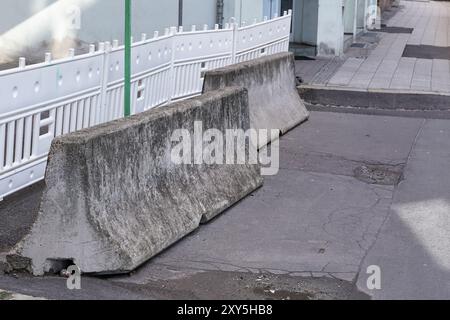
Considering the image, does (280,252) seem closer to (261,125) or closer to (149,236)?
(149,236)

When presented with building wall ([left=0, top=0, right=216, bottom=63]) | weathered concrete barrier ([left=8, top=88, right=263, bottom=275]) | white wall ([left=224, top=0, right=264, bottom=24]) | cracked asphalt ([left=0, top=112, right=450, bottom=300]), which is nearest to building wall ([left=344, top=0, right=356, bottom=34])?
white wall ([left=224, top=0, right=264, bottom=24])

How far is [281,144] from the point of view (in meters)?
11.4

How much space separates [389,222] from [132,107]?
361cm

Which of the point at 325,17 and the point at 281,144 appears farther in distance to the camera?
the point at 325,17

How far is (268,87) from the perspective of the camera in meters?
11.9

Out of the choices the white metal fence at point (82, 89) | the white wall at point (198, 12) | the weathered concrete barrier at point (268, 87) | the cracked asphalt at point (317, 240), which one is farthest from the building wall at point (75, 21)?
the cracked asphalt at point (317, 240)

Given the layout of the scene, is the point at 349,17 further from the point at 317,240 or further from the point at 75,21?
the point at 317,240

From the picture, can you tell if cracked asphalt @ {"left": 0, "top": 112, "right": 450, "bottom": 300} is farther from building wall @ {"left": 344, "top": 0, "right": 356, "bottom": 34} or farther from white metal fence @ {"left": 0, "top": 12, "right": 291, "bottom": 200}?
building wall @ {"left": 344, "top": 0, "right": 356, "bottom": 34}

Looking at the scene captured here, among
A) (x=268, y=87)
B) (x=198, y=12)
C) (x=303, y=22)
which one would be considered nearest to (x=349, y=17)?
(x=303, y=22)

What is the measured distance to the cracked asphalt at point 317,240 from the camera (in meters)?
6.07

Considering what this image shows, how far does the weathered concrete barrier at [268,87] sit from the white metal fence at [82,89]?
3.43 feet

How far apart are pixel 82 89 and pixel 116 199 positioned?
270cm

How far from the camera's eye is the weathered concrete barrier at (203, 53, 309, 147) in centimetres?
1005

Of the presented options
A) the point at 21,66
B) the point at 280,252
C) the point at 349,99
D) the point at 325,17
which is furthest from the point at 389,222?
the point at 325,17
